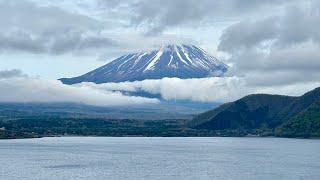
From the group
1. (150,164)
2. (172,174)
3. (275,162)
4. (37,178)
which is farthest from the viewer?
(275,162)

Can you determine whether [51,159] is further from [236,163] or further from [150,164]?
[236,163]

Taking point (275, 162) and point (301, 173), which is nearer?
point (301, 173)

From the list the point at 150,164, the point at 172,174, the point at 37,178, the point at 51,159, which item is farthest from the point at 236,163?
the point at 37,178

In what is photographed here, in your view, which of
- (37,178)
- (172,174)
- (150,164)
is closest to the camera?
(37,178)

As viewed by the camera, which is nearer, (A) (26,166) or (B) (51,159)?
(A) (26,166)

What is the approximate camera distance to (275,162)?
167 meters

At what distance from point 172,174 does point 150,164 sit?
26.3m

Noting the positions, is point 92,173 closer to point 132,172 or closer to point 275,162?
point 132,172

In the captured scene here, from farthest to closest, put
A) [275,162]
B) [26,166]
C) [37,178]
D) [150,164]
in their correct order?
[275,162] < [150,164] < [26,166] < [37,178]

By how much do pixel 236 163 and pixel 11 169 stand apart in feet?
189

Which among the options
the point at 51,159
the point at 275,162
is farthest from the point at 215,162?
the point at 51,159

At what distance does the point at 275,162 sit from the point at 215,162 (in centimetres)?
1600

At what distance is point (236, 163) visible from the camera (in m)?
163

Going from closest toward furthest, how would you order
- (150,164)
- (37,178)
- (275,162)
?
(37,178), (150,164), (275,162)
